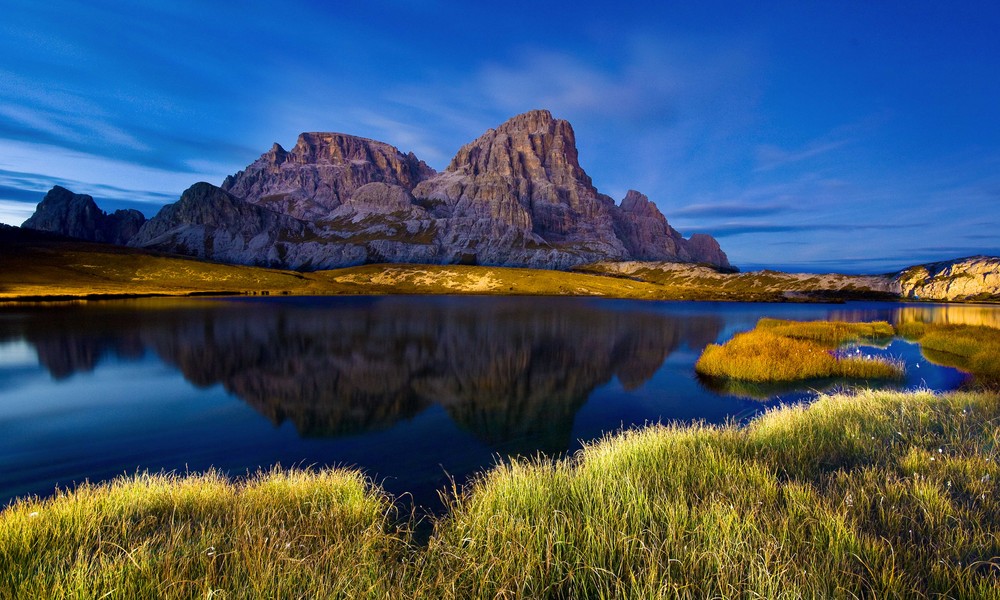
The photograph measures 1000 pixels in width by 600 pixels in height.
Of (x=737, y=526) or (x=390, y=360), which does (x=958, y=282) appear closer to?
(x=390, y=360)

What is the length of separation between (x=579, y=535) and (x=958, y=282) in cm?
20946

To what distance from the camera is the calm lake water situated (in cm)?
1380

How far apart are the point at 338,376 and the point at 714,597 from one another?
79.7 ft

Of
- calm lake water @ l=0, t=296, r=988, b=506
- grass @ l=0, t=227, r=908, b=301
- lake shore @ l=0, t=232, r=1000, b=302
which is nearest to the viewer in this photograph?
calm lake water @ l=0, t=296, r=988, b=506

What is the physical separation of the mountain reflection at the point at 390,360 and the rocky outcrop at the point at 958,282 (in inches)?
5841

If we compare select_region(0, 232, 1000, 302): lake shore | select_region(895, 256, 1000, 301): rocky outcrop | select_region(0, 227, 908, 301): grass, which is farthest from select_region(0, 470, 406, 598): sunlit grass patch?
select_region(895, 256, 1000, 301): rocky outcrop

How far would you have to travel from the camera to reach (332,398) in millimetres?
20859

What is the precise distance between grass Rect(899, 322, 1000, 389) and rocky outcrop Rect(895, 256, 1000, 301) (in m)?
144

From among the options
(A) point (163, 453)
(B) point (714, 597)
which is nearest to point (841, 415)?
(B) point (714, 597)

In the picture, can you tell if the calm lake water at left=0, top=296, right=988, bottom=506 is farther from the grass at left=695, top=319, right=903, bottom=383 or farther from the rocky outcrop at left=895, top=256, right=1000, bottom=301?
the rocky outcrop at left=895, top=256, right=1000, bottom=301

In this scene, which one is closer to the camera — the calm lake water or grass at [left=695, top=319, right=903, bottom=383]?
the calm lake water

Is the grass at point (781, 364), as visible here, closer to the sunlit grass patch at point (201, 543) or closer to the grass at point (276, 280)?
the sunlit grass patch at point (201, 543)

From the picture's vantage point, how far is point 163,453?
14.3 metres

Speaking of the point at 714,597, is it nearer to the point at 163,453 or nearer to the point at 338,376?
the point at 163,453
